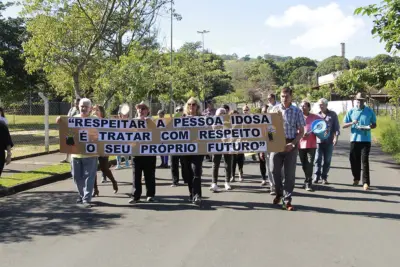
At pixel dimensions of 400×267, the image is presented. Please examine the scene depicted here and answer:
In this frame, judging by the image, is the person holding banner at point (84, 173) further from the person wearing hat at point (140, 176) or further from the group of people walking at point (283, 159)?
the person wearing hat at point (140, 176)

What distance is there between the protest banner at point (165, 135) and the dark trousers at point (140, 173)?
117mm

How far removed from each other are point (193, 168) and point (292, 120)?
185 cm

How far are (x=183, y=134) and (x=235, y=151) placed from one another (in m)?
0.98

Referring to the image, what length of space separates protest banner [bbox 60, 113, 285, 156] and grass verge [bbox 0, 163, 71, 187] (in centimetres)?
234

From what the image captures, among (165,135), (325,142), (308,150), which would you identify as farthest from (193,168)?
(325,142)

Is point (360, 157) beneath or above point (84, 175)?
above

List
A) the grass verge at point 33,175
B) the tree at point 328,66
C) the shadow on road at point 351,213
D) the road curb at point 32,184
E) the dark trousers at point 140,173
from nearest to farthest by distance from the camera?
the shadow on road at point 351,213
the dark trousers at point 140,173
the road curb at point 32,184
the grass verge at point 33,175
the tree at point 328,66

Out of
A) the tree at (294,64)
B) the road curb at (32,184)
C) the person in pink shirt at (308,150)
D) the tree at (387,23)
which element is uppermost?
the tree at (294,64)

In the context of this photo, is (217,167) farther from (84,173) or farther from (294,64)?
(294,64)

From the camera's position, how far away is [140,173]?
824cm

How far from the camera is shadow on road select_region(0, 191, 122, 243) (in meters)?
6.36

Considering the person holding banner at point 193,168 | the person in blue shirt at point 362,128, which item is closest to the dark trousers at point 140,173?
the person holding banner at point 193,168

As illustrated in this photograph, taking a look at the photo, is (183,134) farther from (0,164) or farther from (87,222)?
(0,164)

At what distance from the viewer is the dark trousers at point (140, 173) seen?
8.19 metres
